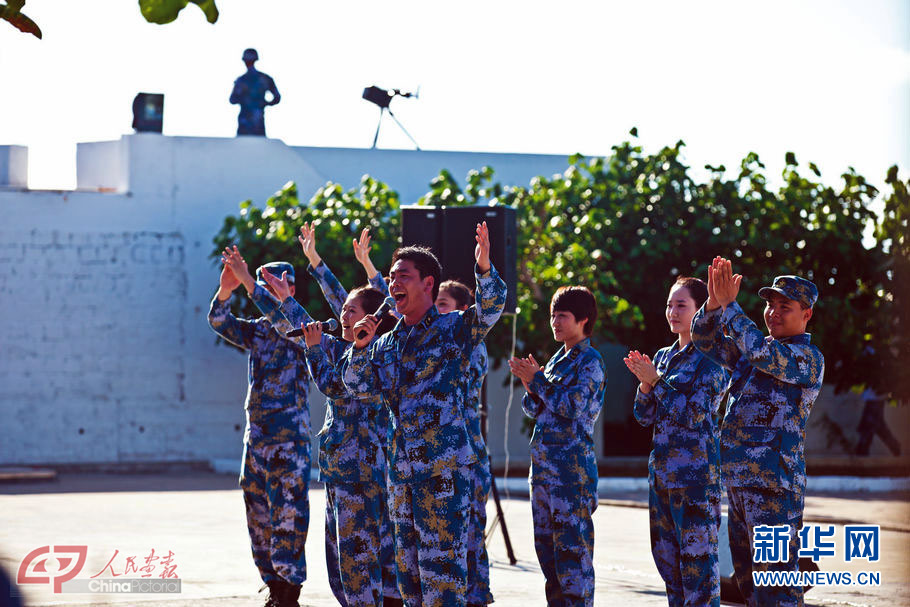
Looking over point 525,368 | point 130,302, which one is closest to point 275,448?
point 525,368

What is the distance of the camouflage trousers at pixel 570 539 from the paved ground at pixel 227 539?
4.33 ft

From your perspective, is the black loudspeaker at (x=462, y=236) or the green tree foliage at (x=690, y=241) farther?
the green tree foliage at (x=690, y=241)

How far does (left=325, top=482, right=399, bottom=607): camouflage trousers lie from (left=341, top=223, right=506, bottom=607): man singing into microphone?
34.2 inches

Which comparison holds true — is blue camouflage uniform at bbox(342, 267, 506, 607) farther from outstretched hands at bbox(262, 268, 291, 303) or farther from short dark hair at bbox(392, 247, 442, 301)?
outstretched hands at bbox(262, 268, 291, 303)

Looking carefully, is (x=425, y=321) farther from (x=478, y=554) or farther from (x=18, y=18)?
(x=18, y=18)

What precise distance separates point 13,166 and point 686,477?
55.6 ft

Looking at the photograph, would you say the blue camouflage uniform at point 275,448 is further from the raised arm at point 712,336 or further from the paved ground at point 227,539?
the raised arm at point 712,336

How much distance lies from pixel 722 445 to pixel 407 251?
1785 mm

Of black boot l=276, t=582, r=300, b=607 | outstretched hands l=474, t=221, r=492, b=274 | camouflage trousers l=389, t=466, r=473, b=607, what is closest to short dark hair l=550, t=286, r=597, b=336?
outstretched hands l=474, t=221, r=492, b=274

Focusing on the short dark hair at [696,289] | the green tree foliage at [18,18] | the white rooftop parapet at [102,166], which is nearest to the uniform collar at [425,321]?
the short dark hair at [696,289]

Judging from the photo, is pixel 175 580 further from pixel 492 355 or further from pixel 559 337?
pixel 492 355

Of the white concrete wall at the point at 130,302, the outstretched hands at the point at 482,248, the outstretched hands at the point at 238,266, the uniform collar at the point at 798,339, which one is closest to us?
the outstretched hands at the point at 482,248

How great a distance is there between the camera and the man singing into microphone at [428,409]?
214 inches

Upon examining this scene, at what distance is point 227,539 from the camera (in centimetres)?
1088
